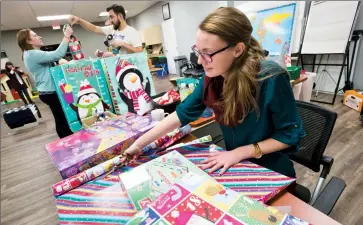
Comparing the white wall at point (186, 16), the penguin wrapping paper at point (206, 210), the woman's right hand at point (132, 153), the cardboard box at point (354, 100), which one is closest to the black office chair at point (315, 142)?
the penguin wrapping paper at point (206, 210)

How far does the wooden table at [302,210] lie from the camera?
0.48 m

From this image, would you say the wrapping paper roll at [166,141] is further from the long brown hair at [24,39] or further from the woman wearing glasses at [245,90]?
the long brown hair at [24,39]

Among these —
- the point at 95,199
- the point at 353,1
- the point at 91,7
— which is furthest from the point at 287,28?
the point at 91,7

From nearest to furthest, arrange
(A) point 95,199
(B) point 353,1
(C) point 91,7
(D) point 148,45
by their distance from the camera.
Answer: (A) point 95,199, (B) point 353,1, (C) point 91,7, (D) point 148,45

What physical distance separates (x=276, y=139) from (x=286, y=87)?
185 mm

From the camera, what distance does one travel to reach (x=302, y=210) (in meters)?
0.52

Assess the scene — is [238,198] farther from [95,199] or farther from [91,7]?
Answer: [91,7]

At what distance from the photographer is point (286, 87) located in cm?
66

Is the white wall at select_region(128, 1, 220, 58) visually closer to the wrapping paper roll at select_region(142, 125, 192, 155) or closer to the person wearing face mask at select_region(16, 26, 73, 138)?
the person wearing face mask at select_region(16, 26, 73, 138)

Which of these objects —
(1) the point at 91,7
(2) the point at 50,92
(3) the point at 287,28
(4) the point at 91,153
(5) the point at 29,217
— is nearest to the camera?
(4) the point at 91,153

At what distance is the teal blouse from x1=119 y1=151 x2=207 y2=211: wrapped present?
0.83 ft

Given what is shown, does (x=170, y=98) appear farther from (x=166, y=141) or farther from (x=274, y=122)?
(x=274, y=122)

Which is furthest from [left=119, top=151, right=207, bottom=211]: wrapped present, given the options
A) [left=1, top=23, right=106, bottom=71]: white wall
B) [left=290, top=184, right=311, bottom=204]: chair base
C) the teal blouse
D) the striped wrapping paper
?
[left=1, top=23, right=106, bottom=71]: white wall

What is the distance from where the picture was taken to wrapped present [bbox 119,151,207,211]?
1.82ft
